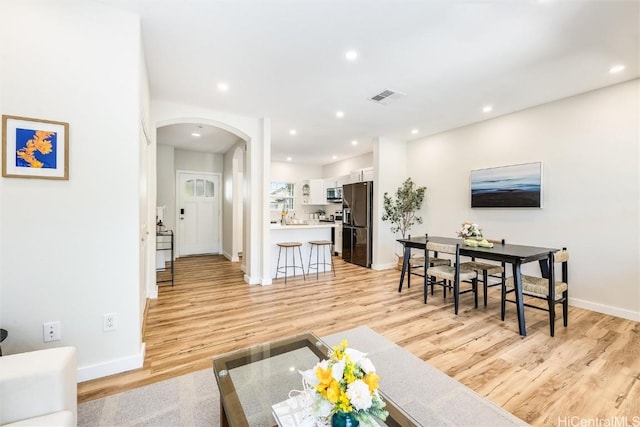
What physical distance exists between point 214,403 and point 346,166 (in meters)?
6.91

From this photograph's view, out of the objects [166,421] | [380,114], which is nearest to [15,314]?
[166,421]

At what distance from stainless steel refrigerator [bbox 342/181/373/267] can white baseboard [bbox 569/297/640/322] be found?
3229mm

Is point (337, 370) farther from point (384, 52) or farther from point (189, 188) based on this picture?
point (189, 188)

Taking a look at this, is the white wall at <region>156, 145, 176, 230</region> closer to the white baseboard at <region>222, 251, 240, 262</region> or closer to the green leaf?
the white baseboard at <region>222, 251, 240, 262</region>

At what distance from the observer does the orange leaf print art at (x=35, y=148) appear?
5.66ft

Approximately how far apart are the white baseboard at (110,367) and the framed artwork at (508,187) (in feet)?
16.3

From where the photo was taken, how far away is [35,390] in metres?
1.16

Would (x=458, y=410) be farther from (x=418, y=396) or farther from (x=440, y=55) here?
(x=440, y=55)

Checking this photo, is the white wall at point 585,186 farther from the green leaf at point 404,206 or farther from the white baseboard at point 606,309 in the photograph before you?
the green leaf at point 404,206

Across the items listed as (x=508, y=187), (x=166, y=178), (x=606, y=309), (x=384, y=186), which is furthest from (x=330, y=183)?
(x=606, y=309)

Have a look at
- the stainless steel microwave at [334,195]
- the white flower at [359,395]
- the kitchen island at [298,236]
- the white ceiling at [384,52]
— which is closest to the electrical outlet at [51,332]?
the white flower at [359,395]

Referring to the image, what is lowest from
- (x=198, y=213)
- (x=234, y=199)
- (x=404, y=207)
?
(x=198, y=213)

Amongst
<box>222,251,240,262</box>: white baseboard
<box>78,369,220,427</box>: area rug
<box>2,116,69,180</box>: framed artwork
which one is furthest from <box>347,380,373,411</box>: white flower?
<box>222,251,240,262</box>: white baseboard

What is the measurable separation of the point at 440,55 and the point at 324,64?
3.80ft
